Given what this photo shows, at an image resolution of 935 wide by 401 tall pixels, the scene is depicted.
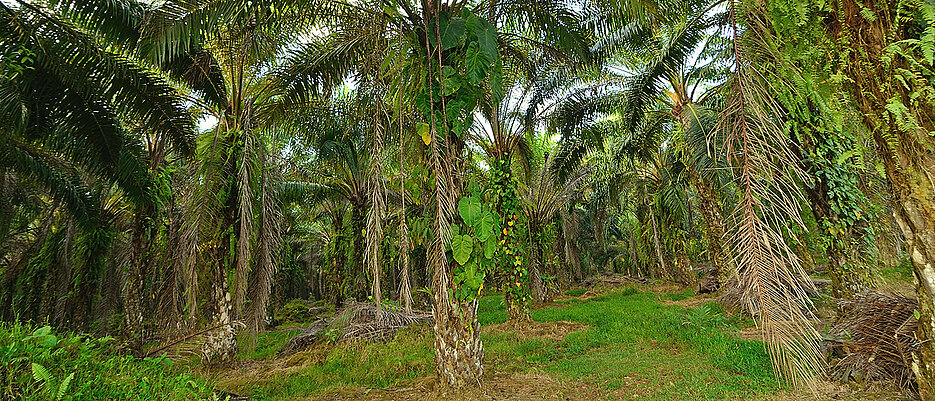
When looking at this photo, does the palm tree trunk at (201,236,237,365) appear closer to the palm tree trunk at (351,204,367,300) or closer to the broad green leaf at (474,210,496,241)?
the palm tree trunk at (351,204,367,300)

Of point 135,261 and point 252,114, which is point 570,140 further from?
point 135,261

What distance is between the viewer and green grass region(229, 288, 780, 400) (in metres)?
4.26

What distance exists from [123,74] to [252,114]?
67.1 inches

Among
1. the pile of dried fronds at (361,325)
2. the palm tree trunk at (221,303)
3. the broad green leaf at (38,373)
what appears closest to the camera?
the broad green leaf at (38,373)

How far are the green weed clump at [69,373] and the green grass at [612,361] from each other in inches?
76.1

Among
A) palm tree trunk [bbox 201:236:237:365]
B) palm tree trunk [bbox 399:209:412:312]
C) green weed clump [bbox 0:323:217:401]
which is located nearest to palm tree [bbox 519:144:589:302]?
palm tree trunk [bbox 201:236:237:365]

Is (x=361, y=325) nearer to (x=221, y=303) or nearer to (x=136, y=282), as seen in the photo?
(x=221, y=303)

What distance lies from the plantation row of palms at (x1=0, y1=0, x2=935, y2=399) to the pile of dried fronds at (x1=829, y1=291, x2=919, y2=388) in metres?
1.06

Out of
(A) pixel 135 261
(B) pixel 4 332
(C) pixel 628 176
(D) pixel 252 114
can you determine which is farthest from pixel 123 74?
(C) pixel 628 176

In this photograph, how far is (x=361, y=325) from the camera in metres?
5.80

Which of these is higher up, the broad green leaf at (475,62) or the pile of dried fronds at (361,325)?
the broad green leaf at (475,62)

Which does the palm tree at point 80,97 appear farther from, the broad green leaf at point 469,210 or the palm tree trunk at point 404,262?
the broad green leaf at point 469,210

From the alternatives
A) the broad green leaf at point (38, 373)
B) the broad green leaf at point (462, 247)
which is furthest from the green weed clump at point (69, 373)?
the broad green leaf at point (462, 247)

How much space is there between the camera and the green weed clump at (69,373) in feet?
7.72
